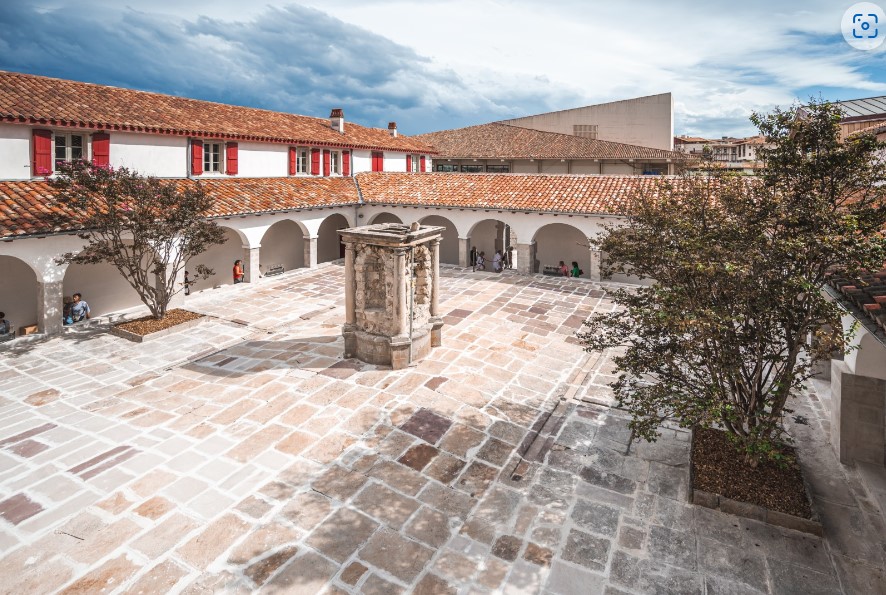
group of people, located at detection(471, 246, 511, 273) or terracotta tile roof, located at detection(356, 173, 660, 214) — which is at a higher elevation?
terracotta tile roof, located at detection(356, 173, 660, 214)

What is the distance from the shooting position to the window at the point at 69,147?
15.3 metres

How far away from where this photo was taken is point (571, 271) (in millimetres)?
22812

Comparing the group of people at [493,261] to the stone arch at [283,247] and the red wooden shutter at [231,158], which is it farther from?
the red wooden shutter at [231,158]

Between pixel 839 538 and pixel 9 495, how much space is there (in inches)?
448

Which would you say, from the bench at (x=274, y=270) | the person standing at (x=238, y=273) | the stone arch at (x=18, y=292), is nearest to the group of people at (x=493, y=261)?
the bench at (x=274, y=270)

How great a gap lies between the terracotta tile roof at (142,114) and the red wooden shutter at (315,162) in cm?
52

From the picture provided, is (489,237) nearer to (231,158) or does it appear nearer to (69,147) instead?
(231,158)

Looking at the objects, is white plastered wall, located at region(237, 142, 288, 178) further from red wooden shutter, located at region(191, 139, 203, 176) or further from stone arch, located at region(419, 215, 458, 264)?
stone arch, located at region(419, 215, 458, 264)

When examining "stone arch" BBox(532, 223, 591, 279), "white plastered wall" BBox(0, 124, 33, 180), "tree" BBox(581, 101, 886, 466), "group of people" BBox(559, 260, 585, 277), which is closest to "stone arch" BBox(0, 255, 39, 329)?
"white plastered wall" BBox(0, 124, 33, 180)

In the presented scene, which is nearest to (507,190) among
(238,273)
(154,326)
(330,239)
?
(330,239)

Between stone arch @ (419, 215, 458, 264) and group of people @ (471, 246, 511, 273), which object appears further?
stone arch @ (419, 215, 458, 264)

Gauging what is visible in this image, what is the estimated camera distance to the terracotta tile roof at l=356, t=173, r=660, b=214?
67.8ft

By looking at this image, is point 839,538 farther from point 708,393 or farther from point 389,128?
point 389,128

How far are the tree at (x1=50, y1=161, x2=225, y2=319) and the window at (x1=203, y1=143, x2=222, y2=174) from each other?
215 inches
